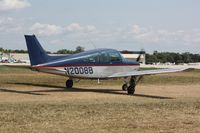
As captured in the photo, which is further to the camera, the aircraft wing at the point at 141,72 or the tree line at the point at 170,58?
the tree line at the point at 170,58

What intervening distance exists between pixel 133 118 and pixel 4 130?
153 inches

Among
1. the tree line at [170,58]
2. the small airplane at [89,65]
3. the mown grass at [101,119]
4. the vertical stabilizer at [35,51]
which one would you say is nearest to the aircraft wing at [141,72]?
the small airplane at [89,65]

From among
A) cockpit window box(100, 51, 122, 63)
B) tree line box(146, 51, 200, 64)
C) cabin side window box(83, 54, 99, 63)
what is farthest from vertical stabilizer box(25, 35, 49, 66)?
tree line box(146, 51, 200, 64)

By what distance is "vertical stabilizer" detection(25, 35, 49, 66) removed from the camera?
2402 cm

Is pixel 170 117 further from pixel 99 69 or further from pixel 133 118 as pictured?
pixel 99 69

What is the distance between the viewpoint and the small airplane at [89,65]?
914 inches

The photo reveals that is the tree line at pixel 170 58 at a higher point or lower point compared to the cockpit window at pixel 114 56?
higher

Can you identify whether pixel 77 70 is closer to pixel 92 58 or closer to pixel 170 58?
pixel 92 58

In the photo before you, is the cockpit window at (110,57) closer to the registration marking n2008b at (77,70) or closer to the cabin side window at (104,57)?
the cabin side window at (104,57)

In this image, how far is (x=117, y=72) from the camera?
83.0 ft

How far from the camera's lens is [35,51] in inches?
969

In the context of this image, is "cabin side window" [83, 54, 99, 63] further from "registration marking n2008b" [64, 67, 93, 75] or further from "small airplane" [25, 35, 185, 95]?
"registration marking n2008b" [64, 67, 93, 75]

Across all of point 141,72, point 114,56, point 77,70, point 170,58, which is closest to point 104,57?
point 114,56

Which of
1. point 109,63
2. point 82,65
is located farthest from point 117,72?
point 82,65
